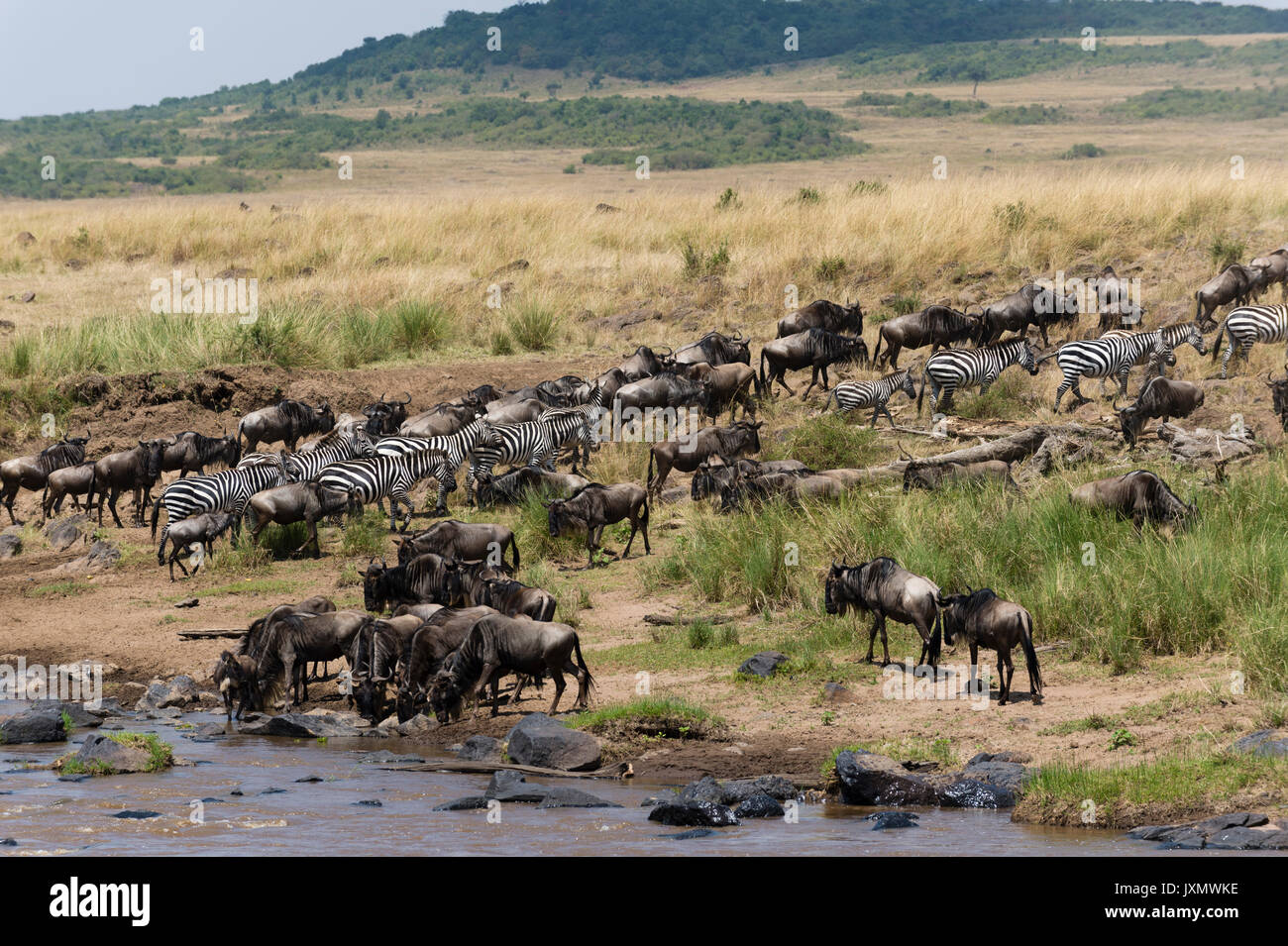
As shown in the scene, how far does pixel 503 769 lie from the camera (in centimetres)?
934

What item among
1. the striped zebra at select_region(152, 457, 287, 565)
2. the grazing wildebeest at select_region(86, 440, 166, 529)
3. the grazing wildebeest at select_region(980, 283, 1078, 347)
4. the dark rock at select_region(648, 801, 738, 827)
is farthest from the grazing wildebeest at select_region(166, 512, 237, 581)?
the grazing wildebeest at select_region(980, 283, 1078, 347)

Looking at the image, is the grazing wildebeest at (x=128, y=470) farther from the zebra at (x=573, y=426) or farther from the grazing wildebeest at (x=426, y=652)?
the grazing wildebeest at (x=426, y=652)

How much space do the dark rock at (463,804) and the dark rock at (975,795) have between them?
2.61 m

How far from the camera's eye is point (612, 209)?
1268 inches

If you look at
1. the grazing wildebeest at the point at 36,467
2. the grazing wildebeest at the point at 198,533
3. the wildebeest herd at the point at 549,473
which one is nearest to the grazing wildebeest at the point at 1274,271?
the wildebeest herd at the point at 549,473

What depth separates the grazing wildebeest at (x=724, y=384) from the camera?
18.8m

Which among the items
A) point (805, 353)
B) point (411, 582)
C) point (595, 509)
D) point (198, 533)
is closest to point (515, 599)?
point (411, 582)

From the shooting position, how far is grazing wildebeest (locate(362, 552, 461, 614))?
41.1 feet

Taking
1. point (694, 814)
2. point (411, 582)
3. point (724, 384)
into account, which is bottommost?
point (694, 814)

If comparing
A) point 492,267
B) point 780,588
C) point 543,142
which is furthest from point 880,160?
point 780,588

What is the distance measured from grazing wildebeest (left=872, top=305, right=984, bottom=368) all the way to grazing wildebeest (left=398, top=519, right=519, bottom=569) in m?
7.57

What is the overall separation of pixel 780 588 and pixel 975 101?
96.3m

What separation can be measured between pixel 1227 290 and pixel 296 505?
12.2 metres

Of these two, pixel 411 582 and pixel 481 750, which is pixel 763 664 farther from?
pixel 411 582
